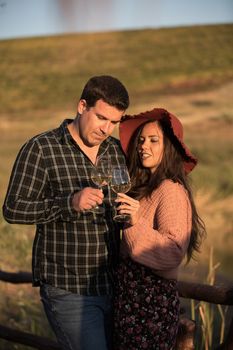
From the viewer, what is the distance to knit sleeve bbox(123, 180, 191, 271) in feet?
9.18

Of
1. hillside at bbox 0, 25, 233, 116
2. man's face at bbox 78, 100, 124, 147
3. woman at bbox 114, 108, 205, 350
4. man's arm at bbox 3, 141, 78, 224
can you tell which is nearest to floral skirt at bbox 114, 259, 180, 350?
woman at bbox 114, 108, 205, 350

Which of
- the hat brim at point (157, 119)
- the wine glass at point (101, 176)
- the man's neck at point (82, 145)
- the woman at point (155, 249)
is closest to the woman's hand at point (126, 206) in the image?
the woman at point (155, 249)

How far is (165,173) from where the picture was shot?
3020 millimetres

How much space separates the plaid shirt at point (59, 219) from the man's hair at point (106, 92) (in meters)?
0.24

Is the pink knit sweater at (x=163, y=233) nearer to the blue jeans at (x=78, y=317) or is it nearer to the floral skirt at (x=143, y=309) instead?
the floral skirt at (x=143, y=309)

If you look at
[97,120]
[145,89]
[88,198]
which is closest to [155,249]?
[88,198]

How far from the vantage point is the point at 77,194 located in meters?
2.75

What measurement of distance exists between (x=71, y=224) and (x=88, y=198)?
0.28 metres

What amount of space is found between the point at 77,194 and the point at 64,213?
13 centimetres

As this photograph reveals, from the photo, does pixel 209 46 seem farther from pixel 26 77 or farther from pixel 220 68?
pixel 26 77

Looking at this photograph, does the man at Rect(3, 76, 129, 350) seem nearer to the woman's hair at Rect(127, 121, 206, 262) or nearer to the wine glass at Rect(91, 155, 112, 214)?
the wine glass at Rect(91, 155, 112, 214)

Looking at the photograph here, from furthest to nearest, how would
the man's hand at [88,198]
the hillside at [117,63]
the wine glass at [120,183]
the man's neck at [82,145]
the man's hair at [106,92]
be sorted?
the hillside at [117,63] < the man's neck at [82,145] < the man's hair at [106,92] < the wine glass at [120,183] < the man's hand at [88,198]

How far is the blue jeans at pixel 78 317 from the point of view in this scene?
9.48ft

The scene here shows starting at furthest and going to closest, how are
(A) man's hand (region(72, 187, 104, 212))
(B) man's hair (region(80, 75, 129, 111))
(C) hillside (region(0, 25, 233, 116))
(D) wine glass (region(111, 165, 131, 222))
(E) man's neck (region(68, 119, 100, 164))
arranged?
(C) hillside (region(0, 25, 233, 116)) → (E) man's neck (region(68, 119, 100, 164)) → (B) man's hair (region(80, 75, 129, 111)) → (D) wine glass (region(111, 165, 131, 222)) → (A) man's hand (region(72, 187, 104, 212))
